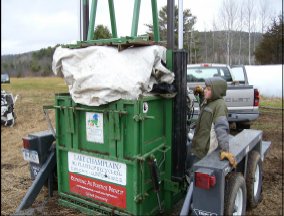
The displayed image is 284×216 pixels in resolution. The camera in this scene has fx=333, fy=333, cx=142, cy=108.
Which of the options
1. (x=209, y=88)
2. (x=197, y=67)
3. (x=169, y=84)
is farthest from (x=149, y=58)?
(x=197, y=67)

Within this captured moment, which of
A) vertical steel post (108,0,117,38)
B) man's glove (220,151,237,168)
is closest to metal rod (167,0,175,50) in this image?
vertical steel post (108,0,117,38)

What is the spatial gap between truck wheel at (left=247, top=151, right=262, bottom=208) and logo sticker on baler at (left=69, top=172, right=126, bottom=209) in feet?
5.15

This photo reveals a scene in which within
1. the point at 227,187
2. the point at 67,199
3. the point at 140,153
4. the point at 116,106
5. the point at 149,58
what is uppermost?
the point at 149,58

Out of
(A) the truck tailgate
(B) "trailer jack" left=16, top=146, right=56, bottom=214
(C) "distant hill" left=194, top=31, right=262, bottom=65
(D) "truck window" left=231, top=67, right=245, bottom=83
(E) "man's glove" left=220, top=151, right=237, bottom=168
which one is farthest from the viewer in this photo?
(C) "distant hill" left=194, top=31, right=262, bottom=65

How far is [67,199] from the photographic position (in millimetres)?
3844

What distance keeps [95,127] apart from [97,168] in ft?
1.44

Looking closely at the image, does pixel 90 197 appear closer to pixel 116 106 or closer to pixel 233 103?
pixel 116 106

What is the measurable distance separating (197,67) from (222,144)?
6.53m

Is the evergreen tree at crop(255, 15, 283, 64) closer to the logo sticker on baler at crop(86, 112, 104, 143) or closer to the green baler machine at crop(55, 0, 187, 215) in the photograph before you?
the green baler machine at crop(55, 0, 187, 215)

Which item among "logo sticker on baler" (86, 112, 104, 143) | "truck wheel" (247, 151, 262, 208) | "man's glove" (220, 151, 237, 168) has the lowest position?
"truck wheel" (247, 151, 262, 208)

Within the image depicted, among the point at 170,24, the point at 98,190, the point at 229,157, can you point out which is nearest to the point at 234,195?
the point at 229,157

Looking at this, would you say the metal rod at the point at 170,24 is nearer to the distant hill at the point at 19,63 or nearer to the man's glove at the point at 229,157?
the man's glove at the point at 229,157

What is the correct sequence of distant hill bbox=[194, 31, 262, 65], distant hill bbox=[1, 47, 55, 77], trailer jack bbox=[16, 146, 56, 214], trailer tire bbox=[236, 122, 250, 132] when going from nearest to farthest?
distant hill bbox=[1, 47, 55, 77], trailer jack bbox=[16, 146, 56, 214], trailer tire bbox=[236, 122, 250, 132], distant hill bbox=[194, 31, 262, 65]

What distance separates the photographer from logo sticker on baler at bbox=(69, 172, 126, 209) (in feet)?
11.0
